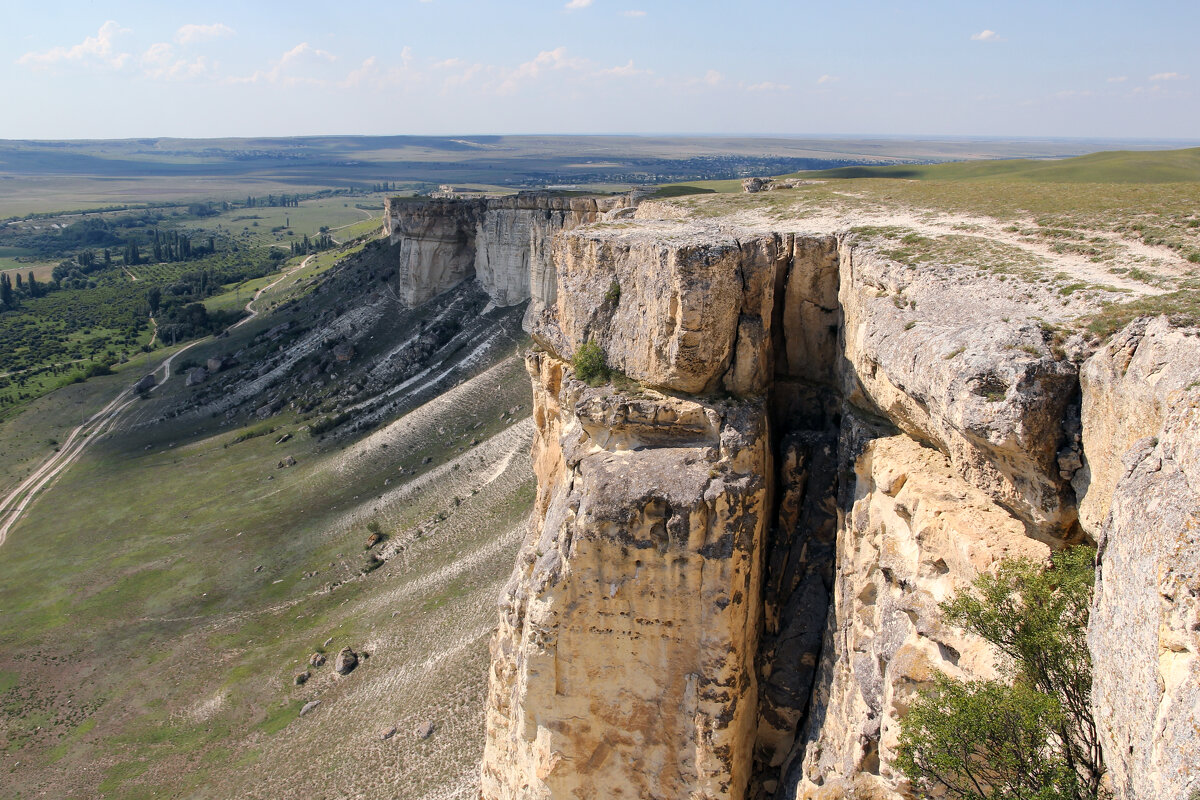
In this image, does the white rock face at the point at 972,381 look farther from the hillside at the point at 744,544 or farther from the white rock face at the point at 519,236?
the white rock face at the point at 519,236

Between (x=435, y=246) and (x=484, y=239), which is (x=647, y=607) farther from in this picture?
(x=435, y=246)

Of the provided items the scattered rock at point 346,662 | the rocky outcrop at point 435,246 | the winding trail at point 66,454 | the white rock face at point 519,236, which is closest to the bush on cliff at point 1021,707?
the scattered rock at point 346,662

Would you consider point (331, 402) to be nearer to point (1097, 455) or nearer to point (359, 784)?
point (359, 784)

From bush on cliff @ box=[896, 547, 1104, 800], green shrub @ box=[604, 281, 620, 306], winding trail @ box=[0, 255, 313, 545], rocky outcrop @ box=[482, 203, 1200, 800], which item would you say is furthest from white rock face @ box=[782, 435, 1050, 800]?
winding trail @ box=[0, 255, 313, 545]

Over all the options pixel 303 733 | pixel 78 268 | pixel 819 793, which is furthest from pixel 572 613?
pixel 78 268

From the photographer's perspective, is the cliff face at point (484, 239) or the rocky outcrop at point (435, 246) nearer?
the cliff face at point (484, 239)

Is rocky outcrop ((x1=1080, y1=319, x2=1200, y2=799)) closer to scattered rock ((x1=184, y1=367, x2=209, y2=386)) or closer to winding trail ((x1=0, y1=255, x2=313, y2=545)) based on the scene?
winding trail ((x1=0, y1=255, x2=313, y2=545))

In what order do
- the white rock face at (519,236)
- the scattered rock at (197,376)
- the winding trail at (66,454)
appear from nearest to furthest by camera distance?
the white rock face at (519,236) < the winding trail at (66,454) < the scattered rock at (197,376)
